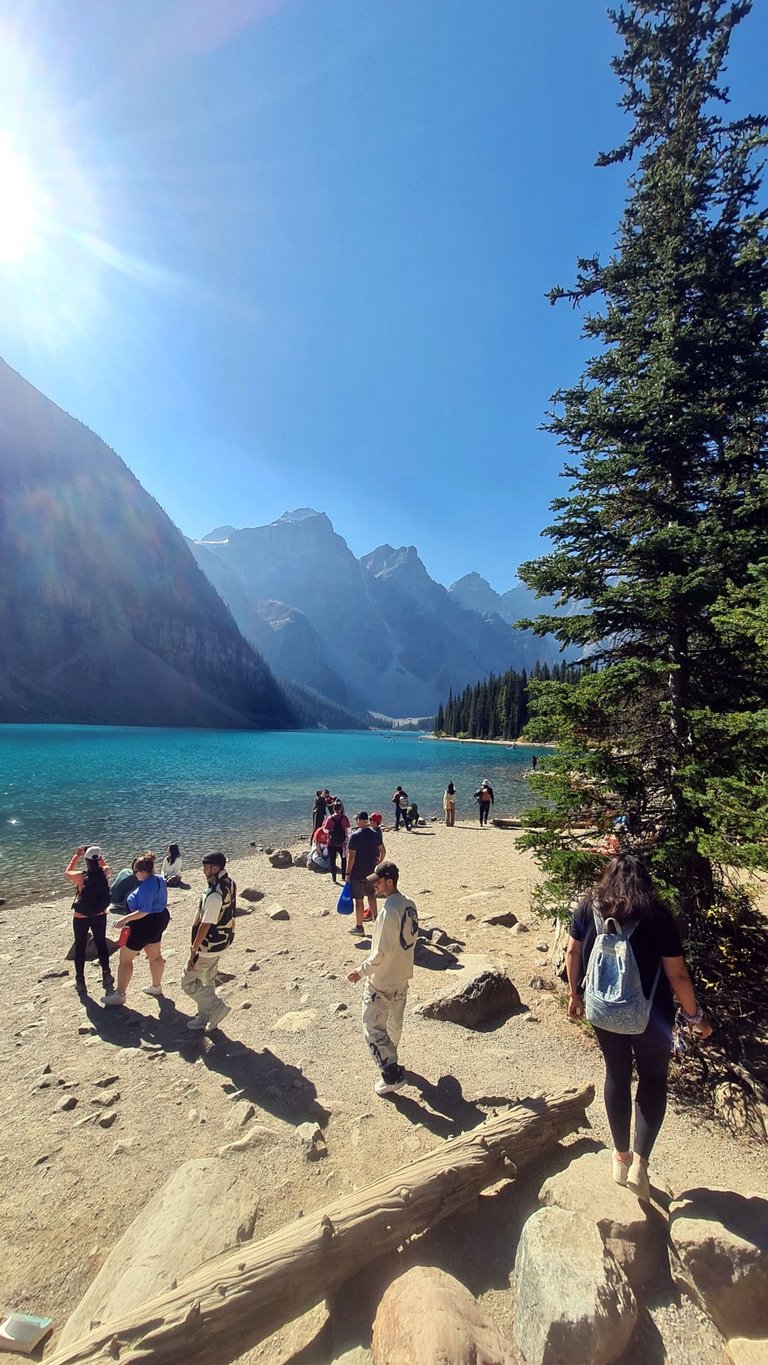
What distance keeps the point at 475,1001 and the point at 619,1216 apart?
12.6ft

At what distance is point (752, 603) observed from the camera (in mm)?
5887

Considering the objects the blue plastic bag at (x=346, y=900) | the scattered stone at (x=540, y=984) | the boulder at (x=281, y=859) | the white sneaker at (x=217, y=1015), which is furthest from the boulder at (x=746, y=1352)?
the boulder at (x=281, y=859)

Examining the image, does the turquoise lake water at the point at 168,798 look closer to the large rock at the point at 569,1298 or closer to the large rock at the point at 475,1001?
the large rock at the point at 475,1001

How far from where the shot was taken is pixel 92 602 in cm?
15725

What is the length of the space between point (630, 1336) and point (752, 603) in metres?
5.98

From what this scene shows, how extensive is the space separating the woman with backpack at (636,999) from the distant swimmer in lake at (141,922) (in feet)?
20.7

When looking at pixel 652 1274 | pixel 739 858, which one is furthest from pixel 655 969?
pixel 652 1274

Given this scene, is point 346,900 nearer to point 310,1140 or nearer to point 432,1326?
point 310,1140

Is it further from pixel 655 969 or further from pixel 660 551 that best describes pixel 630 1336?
pixel 660 551

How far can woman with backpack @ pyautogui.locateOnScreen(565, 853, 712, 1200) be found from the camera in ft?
12.8

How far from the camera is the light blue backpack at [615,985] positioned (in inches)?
152

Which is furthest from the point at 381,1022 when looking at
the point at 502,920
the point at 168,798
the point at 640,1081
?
the point at 168,798

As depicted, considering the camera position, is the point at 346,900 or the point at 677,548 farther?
the point at 346,900

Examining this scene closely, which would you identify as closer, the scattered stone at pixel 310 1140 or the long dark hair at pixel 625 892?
the long dark hair at pixel 625 892
